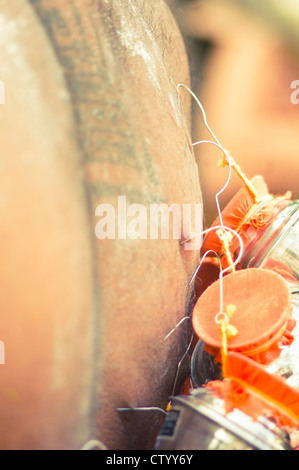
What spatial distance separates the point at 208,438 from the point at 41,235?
45 centimetres

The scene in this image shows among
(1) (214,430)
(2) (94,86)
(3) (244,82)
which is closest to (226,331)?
(1) (214,430)

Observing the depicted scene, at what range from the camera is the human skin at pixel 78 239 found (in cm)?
56

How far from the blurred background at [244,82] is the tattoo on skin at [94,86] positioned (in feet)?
2.37

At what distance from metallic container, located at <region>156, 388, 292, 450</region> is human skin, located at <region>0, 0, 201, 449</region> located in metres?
0.10

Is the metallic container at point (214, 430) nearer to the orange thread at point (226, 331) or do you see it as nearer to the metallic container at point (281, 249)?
the orange thread at point (226, 331)

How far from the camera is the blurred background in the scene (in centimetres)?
141

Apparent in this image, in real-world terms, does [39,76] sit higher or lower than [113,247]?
higher

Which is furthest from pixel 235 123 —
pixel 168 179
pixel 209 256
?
pixel 168 179

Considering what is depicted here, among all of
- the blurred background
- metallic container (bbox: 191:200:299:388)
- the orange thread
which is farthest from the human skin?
the blurred background

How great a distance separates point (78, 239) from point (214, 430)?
41cm

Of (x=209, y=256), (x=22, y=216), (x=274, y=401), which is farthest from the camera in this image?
(x=209, y=256)

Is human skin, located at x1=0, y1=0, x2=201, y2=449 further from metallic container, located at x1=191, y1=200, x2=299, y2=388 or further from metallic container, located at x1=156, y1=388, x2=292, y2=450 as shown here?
metallic container, located at x1=191, y1=200, x2=299, y2=388

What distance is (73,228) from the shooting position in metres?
0.59

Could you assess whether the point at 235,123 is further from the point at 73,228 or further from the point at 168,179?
the point at 73,228
